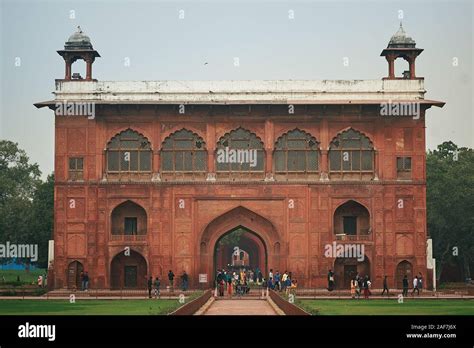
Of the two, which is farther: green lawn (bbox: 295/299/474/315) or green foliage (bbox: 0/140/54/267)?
green foliage (bbox: 0/140/54/267)

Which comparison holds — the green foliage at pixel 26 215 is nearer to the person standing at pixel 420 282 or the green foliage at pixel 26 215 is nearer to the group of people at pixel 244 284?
the group of people at pixel 244 284

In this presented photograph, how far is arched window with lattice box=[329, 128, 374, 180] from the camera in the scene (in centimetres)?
4725

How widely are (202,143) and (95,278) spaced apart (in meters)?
7.70

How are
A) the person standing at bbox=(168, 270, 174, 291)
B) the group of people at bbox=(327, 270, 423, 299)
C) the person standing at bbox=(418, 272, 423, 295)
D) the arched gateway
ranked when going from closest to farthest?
1. the group of people at bbox=(327, 270, 423, 299)
2. the person standing at bbox=(418, 272, 423, 295)
3. the person standing at bbox=(168, 270, 174, 291)
4. the arched gateway

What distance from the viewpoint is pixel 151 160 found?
155 feet

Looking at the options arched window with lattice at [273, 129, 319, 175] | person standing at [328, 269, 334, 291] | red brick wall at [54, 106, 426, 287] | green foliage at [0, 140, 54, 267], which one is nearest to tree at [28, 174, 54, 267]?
green foliage at [0, 140, 54, 267]

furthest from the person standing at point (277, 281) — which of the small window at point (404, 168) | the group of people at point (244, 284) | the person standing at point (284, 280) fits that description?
the small window at point (404, 168)

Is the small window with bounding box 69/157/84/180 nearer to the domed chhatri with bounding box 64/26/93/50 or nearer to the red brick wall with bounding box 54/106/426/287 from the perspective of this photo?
the red brick wall with bounding box 54/106/426/287
